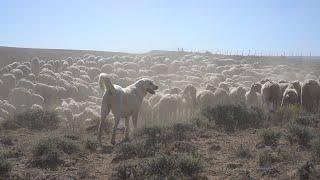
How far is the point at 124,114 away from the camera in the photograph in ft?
42.1

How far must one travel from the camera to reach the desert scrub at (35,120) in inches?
575

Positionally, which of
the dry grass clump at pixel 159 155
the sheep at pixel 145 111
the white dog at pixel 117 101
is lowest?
the sheep at pixel 145 111

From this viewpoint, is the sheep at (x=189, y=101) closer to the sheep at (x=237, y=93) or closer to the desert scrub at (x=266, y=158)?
the sheep at (x=237, y=93)

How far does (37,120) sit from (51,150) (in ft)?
15.6

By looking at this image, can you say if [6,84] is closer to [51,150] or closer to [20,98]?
[20,98]

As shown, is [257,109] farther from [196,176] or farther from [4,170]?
[4,170]

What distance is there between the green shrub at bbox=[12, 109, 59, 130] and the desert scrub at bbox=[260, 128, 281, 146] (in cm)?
679

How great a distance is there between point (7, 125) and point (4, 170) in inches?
233

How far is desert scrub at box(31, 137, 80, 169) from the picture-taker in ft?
32.1

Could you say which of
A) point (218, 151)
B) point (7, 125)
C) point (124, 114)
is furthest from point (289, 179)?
point (7, 125)

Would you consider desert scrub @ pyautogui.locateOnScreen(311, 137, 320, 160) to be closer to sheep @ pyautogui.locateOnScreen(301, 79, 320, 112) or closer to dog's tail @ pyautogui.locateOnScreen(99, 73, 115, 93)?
dog's tail @ pyautogui.locateOnScreen(99, 73, 115, 93)

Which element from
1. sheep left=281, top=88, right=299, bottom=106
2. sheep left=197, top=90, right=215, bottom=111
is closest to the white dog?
sheep left=197, top=90, right=215, bottom=111

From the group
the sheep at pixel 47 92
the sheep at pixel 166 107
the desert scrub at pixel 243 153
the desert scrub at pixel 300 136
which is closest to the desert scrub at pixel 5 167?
the desert scrub at pixel 243 153

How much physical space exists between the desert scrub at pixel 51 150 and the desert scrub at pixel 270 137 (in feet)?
15.0
